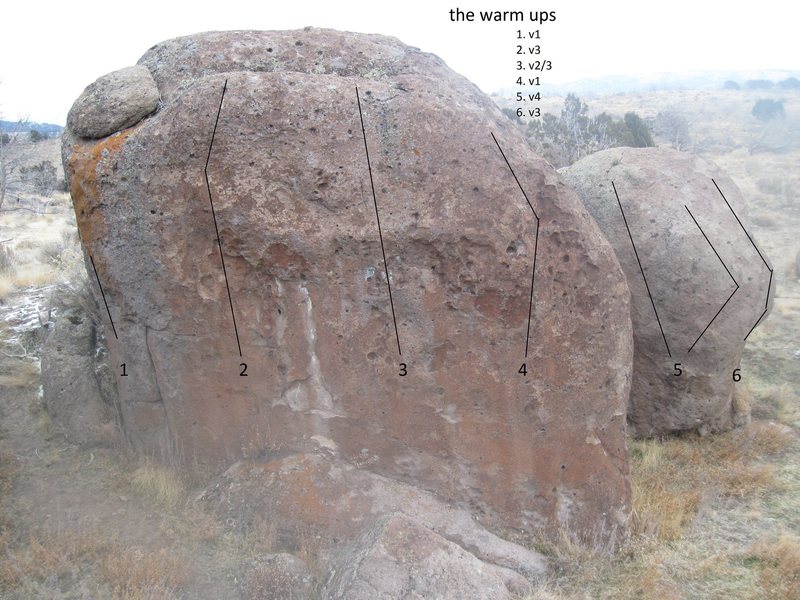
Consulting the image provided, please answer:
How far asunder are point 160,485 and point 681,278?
4.23 meters

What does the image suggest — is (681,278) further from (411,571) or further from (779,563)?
(411,571)

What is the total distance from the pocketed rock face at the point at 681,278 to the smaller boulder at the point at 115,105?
3.59m

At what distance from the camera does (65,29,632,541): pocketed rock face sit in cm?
392

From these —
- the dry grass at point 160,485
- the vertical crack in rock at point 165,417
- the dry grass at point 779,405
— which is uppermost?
the vertical crack in rock at point 165,417

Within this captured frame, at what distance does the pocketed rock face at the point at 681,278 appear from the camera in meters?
5.34

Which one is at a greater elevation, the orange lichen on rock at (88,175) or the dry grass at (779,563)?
the orange lichen on rock at (88,175)

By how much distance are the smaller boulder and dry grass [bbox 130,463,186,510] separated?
2293mm

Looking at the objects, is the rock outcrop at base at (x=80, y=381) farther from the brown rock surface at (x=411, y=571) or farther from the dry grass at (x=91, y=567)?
the brown rock surface at (x=411, y=571)

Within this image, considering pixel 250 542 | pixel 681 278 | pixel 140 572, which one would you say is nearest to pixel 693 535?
pixel 681 278

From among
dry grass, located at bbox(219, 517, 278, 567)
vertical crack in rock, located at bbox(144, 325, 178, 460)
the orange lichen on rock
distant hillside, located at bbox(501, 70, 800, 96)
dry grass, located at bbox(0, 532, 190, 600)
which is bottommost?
distant hillside, located at bbox(501, 70, 800, 96)

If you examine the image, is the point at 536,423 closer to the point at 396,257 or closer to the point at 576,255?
the point at 576,255

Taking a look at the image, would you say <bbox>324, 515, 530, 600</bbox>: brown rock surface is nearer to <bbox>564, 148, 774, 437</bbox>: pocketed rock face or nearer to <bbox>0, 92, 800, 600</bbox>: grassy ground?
<bbox>0, 92, 800, 600</bbox>: grassy ground

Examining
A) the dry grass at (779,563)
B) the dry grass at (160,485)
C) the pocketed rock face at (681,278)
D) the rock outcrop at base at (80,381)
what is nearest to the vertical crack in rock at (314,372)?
the dry grass at (160,485)

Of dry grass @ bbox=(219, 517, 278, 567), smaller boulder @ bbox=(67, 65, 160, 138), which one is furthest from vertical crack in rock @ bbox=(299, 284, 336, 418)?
smaller boulder @ bbox=(67, 65, 160, 138)
